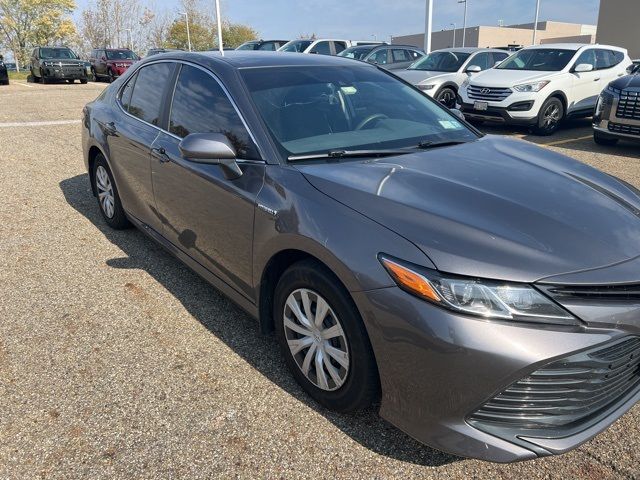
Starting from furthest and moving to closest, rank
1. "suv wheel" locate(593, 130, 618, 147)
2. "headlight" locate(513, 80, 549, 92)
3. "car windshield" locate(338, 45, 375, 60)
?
"car windshield" locate(338, 45, 375, 60)
"headlight" locate(513, 80, 549, 92)
"suv wheel" locate(593, 130, 618, 147)

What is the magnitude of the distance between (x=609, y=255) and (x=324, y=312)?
1170mm

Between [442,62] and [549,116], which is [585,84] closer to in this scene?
[549,116]

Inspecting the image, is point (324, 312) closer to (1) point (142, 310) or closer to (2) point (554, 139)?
(1) point (142, 310)

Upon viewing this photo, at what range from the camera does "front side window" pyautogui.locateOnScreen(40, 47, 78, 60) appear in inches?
934

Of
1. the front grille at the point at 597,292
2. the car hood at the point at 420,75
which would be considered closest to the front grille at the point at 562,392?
the front grille at the point at 597,292

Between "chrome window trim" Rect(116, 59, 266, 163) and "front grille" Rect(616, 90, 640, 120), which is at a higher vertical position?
"chrome window trim" Rect(116, 59, 266, 163)

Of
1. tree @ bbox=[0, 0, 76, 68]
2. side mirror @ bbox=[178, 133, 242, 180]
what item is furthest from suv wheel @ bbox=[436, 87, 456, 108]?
tree @ bbox=[0, 0, 76, 68]

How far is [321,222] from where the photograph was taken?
2316mm

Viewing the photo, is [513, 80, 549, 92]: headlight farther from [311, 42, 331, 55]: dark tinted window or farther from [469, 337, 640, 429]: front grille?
[311, 42, 331, 55]: dark tinted window

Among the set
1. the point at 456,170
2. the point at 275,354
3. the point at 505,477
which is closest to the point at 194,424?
the point at 275,354

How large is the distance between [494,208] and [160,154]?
2292mm

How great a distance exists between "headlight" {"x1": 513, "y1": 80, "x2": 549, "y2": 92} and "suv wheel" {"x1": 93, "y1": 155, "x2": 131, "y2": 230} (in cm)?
792

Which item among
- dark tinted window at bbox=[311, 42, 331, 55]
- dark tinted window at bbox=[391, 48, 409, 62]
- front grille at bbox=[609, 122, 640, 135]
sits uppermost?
dark tinted window at bbox=[311, 42, 331, 55]

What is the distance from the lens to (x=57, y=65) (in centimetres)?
2273
